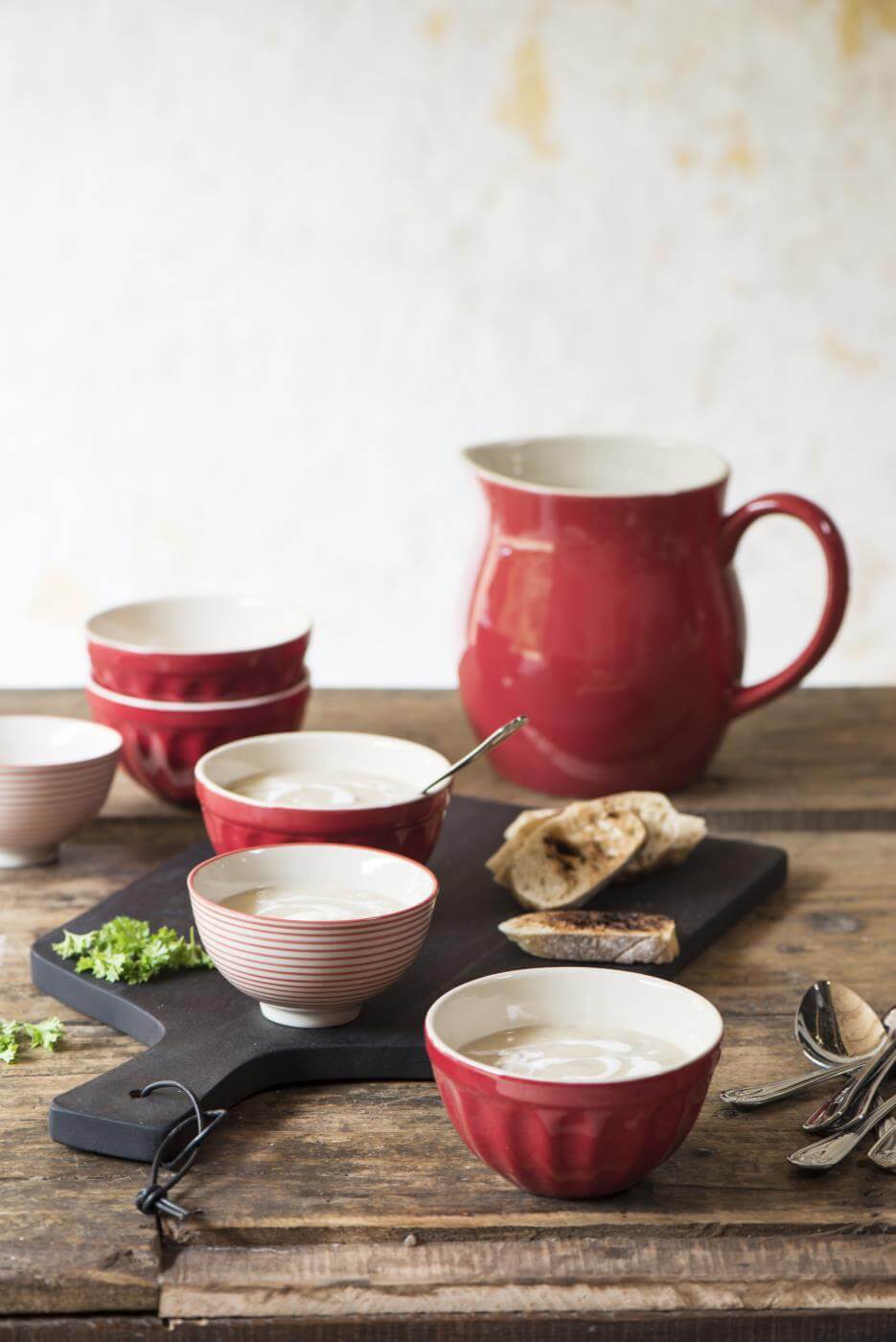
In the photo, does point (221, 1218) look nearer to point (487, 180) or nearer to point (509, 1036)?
point (509, 1036)

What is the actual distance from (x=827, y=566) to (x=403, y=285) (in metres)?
2.27

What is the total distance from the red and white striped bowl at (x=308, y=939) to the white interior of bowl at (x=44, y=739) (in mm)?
381

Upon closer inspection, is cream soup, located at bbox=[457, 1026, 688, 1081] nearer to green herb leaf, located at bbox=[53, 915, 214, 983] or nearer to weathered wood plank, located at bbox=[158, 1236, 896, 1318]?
weathered wood plank, located at bbox=[158, 1236, 896, 1318]

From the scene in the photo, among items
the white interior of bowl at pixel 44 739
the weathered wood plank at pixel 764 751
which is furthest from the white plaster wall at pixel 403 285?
the white interior of bowl at pixel 44 739

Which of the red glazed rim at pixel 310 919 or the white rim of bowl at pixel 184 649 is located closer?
the red glazed rim at pixel 310 919

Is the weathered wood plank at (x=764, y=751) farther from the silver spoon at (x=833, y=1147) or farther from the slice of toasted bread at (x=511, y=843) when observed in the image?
the silver spoon at (x=833, y=1147)

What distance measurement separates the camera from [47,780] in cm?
113

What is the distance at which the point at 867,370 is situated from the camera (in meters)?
3.44

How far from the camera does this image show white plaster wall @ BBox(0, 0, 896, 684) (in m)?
3.24

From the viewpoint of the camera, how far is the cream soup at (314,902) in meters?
0.88

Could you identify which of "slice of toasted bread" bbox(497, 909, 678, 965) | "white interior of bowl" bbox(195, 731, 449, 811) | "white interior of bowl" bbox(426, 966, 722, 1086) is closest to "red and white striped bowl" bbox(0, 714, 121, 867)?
"white interior of bowl" bbox(195, 731, 449, 811)

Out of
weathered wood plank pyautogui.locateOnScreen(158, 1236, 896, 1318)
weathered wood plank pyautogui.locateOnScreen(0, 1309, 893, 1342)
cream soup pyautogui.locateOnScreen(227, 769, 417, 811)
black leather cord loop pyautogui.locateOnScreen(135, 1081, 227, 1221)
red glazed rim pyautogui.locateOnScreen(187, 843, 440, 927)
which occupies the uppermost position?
red glazed rim pyautogui.locateOnScreen(187, 843, 440, 927)

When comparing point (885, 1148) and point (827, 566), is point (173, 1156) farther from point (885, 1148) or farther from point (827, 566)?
point (827, 566)

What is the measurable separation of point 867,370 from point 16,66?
6.52 feet
